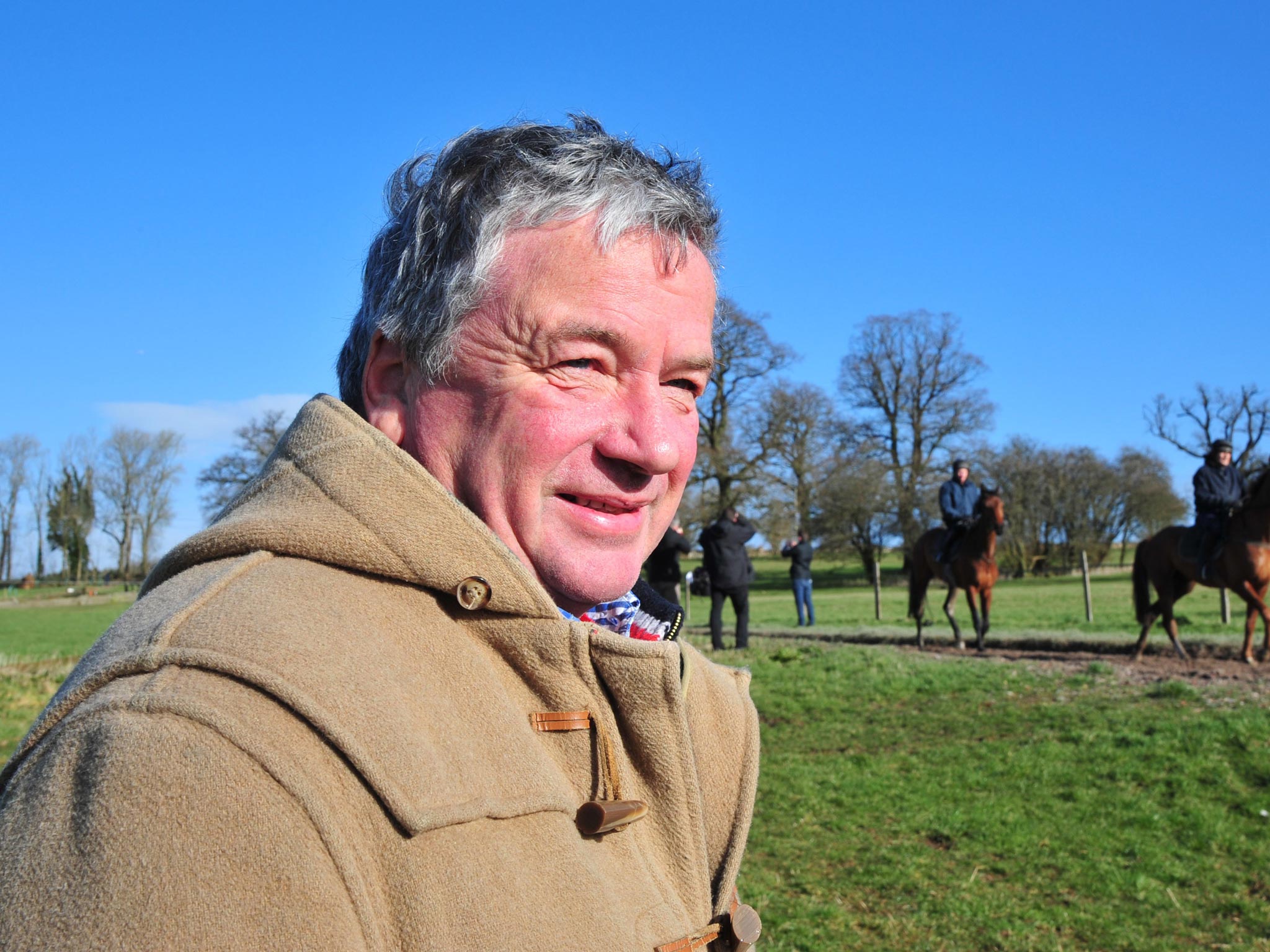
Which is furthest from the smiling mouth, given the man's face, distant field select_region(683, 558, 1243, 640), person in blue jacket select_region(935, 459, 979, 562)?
distant field select_region(683, 558, 1243, 640)

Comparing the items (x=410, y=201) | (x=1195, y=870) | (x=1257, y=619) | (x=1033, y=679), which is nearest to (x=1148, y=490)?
(x=1257, y=619)

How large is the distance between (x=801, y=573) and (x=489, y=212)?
72.0 feet

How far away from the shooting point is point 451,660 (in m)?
1.28

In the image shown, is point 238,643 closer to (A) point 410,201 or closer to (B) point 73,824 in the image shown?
(B) point 73,824

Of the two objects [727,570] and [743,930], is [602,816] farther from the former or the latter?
[727,570]

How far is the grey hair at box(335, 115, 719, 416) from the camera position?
1540 millimetres

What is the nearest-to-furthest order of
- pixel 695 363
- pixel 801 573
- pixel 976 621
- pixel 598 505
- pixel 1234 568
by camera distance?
1. pixel 598 505
2. pixel 695 363
3. pixel 1234 568
4. pixel 976 621
5. pixel 801 573

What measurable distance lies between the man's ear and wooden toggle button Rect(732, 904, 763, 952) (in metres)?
0.95

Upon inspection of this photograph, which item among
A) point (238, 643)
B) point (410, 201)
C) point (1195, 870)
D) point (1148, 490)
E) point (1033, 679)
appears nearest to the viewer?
point (238, 643)

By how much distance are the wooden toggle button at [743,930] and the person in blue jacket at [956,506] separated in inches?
621

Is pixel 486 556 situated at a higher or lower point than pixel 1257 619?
higher

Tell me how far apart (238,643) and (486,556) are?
35 cm

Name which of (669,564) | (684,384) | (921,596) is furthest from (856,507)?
(684,384)

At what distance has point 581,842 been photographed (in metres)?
1.30
